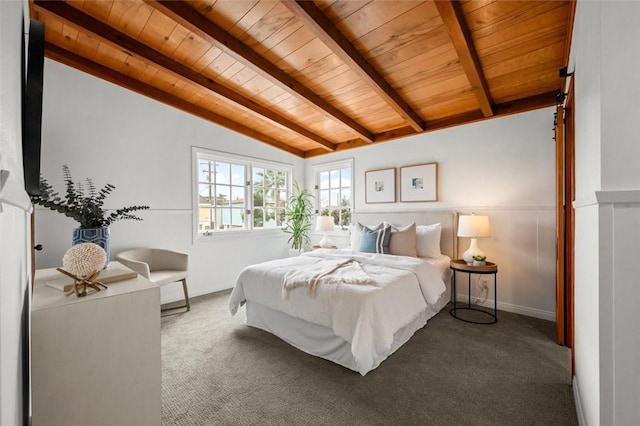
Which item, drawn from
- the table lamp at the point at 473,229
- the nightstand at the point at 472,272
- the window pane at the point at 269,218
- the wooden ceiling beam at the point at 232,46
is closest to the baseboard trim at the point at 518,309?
the nightstand at the point at 472,272

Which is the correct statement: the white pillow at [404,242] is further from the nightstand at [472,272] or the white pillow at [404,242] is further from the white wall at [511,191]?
the white wall at [511,191]

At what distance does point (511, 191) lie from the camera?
308cm

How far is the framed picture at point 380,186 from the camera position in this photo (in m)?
4.04

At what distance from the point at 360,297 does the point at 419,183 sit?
93.6 inches

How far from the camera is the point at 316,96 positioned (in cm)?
321

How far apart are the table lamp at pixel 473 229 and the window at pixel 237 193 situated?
3037mm

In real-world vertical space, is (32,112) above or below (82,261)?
above

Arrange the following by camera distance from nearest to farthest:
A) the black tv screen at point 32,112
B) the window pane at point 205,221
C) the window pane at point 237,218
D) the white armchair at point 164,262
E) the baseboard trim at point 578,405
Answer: the black tv screen at point 32,112, the baseboard trim at point 578,405, the white armchair at point 164,262, the window pane at point 205,221, the window pane at point 237,218

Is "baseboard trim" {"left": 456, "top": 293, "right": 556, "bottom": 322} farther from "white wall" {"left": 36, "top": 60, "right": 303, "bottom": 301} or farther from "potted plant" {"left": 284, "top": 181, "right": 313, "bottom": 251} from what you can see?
"white wall" {"left": 36, "top": 60, "right": 303, "bottom": 301}

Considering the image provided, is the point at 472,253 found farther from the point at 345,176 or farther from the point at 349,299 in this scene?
the point at 345,176

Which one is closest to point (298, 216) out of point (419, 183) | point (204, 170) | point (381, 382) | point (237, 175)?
point (237, 175)

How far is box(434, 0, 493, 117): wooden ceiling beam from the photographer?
1.83 m

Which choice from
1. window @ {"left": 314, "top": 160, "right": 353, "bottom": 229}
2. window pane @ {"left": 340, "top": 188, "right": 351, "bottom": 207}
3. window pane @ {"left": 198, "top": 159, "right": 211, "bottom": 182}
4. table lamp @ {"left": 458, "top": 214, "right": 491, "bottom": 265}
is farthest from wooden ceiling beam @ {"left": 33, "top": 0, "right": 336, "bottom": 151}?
table lamp @ {"left": 458, "top": 214, "right": 491, "bottom": 265}

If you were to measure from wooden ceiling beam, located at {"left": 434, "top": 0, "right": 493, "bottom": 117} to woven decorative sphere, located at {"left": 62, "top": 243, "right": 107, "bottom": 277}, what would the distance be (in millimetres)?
2415
